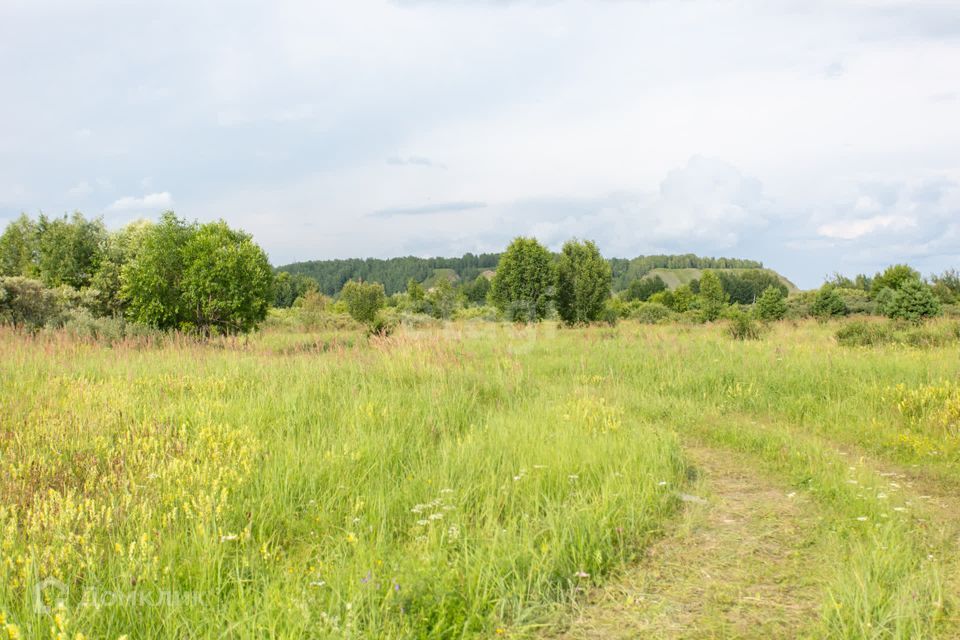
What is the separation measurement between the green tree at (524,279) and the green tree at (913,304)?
15.9 meters

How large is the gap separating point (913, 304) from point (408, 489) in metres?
24.4

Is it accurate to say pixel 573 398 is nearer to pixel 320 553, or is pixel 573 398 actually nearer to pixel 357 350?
pixel 357 350

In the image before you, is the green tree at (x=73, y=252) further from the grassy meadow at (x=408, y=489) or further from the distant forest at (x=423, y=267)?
the distant forest at (x=423, y=267)

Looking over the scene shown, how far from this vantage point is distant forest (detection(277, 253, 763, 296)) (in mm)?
139875

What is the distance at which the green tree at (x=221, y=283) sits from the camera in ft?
62.8

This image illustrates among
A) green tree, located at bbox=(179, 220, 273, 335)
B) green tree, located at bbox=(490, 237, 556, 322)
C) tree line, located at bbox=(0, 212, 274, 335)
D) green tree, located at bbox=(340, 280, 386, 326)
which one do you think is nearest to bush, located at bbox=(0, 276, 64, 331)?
tree line, located at bbox=(0, 212, 274, 335)

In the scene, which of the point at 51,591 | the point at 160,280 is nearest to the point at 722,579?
the point at 51,591

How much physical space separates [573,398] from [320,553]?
498 cm

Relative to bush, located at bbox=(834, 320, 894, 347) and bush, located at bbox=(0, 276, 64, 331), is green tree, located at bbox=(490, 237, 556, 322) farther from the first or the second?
bush, located at bbox=(0, 276, 64, 331)

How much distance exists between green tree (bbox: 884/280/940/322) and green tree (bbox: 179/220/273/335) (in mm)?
23398

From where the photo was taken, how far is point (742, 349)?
12625 millimetres

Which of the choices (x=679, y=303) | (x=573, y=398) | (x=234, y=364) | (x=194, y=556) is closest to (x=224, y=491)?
(x=194, y=556)

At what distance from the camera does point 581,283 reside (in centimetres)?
3606

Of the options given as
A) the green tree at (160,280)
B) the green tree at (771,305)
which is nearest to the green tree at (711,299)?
the green tree at (771,305)
